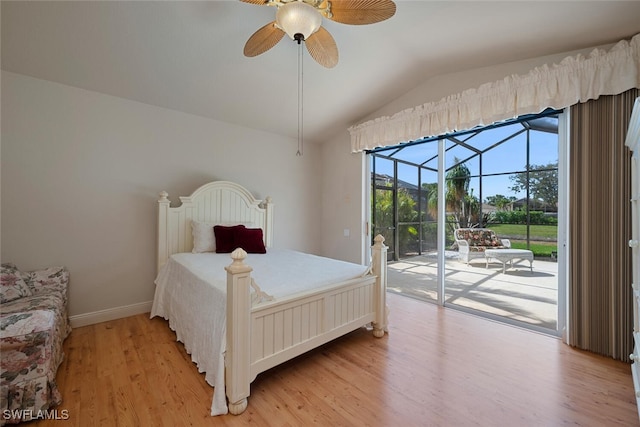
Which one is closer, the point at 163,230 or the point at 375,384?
the point at 375,384

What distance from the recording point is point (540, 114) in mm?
2553

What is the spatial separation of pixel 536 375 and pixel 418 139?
258 centimetres

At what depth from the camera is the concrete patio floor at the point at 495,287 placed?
2746 millimetres

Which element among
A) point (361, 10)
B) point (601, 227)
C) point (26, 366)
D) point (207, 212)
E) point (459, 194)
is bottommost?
point (26, 366)

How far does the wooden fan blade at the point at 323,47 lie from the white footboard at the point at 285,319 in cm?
146

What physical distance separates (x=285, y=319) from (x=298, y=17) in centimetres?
183

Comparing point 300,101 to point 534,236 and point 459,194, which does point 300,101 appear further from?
point 534,236

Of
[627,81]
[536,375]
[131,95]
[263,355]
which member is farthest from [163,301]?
[627,81]

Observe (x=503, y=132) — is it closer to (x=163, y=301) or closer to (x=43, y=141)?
(x=163, y=301)

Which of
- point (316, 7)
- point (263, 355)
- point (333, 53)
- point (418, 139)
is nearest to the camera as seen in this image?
point (316, 7)

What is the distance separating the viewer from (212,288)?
1877mm

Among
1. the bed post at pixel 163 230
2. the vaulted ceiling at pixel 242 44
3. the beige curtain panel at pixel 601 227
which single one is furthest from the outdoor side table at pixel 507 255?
the bed post at pixel 163 230

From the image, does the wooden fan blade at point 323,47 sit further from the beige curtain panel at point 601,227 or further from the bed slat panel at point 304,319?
the beige curtain panel at point 601,227

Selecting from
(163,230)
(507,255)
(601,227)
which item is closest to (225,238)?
(163,230)
